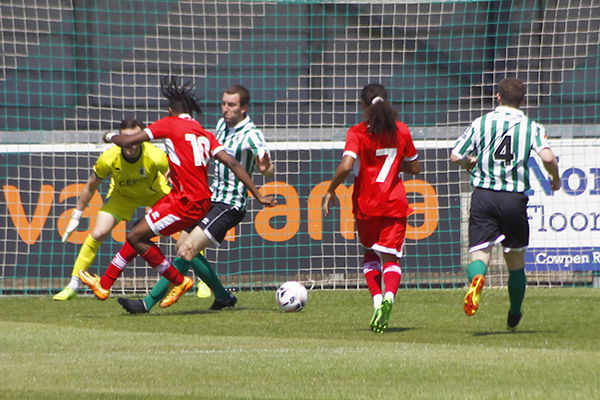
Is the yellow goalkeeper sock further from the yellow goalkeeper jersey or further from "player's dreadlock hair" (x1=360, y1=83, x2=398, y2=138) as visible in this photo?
"player's dreadlock hair" (x1=360, y1=83, x2=398, y2=138)

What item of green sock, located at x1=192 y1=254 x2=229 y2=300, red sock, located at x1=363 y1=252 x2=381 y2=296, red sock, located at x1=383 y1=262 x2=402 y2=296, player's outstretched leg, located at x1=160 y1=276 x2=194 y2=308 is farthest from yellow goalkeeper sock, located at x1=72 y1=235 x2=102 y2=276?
red sock, located at x1=383 y1=262 x2=402 y2=296

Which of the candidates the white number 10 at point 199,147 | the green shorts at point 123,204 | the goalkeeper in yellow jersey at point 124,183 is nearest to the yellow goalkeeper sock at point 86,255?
the goalkeeper in yellow jersey at point 124,183

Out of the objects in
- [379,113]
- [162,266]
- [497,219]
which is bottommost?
[162,266]

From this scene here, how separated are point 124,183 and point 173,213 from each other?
2.21 metres

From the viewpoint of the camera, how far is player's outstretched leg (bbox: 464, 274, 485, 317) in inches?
328

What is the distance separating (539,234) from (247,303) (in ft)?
14.0

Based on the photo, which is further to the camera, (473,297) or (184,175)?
(184,175)

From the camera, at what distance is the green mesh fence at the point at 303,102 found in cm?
1539

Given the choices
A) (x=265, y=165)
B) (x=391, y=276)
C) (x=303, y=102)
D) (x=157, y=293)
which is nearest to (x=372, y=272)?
(x=391, y=276)

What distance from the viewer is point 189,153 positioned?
10.8 metres

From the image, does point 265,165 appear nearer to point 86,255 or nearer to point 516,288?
point 516,288

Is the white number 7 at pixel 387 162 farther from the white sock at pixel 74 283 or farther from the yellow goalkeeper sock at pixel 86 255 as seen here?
the white sock at pixel 74 283

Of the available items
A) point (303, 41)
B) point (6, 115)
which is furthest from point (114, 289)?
point (303, 41)

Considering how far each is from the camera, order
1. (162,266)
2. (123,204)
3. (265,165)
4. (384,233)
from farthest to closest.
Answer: (123,204), (162,266), (265,165), (384,233)
